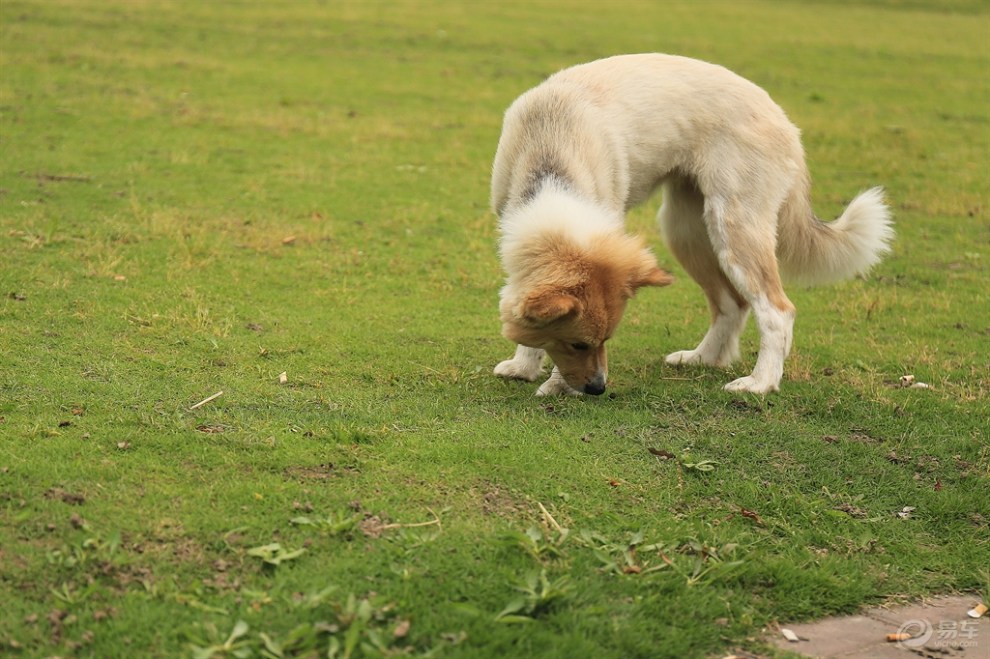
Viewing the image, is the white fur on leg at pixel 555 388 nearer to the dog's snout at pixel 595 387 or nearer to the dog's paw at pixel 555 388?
the dog's paw at pixel 555 388

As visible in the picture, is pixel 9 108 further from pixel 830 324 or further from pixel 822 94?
pixel 822 94

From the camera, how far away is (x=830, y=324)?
8719 mm

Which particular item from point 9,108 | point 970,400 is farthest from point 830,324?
point 9,108

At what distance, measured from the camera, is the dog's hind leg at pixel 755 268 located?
274 inches

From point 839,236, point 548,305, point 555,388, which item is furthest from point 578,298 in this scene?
point 839,236

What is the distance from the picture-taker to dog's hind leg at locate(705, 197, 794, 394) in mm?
6953

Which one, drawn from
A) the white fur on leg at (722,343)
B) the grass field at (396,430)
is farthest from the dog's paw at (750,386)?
the white fur on leg at (722,343)

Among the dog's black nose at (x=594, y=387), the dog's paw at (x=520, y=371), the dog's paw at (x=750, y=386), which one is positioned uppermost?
the dog's black nose at (x=594, y=387)

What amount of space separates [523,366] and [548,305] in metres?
1.15

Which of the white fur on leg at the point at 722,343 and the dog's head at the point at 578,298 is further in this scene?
the white fur on leg at the point at 722,343

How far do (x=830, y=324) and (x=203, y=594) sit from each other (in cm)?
598

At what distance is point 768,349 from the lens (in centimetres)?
694

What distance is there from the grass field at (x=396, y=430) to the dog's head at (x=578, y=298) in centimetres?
33

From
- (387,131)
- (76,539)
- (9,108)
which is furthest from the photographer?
(387,131)
